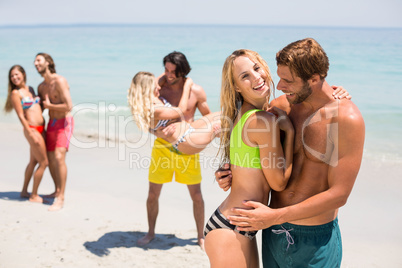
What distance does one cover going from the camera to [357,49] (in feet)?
88.4

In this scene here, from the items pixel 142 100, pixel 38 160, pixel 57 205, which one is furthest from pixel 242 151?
pixel 38 160

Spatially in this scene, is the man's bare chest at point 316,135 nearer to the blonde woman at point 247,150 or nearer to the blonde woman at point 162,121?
the blonde woman at point 247,150

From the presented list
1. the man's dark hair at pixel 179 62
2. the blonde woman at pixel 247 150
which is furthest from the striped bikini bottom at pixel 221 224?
the man's dark hair at pixel 179 62

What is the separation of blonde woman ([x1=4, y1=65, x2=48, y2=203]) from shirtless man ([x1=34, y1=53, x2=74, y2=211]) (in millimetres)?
151

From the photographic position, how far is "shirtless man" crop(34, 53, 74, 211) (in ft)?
20.3

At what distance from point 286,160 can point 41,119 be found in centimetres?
485

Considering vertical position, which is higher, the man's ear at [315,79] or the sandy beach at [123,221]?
the man's ear at [315,79]

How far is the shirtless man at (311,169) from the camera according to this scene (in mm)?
2348

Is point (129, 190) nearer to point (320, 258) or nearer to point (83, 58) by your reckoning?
point (320, 258)

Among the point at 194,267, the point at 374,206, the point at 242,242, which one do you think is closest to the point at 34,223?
the point at 194,267

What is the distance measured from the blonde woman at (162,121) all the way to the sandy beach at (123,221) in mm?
1283

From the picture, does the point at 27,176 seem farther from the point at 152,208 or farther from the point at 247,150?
the point at 247,150

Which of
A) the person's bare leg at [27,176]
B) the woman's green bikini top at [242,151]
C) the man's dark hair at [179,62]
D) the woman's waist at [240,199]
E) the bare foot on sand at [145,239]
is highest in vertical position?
the man's dark hair at [179,62]

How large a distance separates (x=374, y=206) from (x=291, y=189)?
4378 mm
